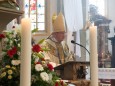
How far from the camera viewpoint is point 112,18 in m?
7.14

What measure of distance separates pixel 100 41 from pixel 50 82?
602 cm

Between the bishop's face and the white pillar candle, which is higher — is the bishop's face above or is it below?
above

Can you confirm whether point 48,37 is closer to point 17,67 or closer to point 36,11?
point 17,67

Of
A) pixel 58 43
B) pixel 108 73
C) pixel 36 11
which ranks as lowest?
pixel 108 73

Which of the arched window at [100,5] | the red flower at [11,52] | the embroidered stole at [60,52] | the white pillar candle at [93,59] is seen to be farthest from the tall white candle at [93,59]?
the arched window at [100,5]

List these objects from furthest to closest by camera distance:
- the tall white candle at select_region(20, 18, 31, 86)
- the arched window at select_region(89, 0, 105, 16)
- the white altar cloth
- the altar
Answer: the arched window at select_region(89, 0, 105, 16), the white altar cloth, the altar, the tall white candle at select_region(20, 18, 31, 86)

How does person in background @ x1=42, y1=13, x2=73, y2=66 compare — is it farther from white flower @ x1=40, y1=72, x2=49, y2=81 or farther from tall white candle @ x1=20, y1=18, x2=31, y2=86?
tall white candle @ x1=20, y1=18, x2=31, y2=86

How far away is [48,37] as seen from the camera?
11.5 feet

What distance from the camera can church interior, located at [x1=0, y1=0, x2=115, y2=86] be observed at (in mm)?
863

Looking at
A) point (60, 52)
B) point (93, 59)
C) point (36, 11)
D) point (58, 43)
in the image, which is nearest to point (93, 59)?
point (93, 59)

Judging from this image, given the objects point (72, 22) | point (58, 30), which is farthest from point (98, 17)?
point (58, 30)

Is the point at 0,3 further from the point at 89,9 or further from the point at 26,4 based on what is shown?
the point at 89,9

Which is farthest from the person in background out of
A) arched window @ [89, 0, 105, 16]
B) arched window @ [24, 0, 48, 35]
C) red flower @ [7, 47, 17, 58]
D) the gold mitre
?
arched window @ [89, 0, 105, 16]

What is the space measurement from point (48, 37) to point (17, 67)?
8.46 feet
